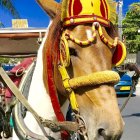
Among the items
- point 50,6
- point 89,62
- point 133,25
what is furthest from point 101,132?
point 133,25

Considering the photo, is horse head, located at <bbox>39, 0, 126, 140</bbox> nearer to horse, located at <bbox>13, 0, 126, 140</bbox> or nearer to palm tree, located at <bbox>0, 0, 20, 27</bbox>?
horse, located at <bbox>13, 0, 126, 140</bbox>

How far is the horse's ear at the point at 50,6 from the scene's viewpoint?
295 cm

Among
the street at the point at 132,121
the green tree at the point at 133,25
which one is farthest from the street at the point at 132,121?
the green tree at the point at 133,25

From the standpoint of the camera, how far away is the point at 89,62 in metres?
2.73

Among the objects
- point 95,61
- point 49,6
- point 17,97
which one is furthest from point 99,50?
point 17,97

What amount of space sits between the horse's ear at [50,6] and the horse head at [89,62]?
0.11 ft

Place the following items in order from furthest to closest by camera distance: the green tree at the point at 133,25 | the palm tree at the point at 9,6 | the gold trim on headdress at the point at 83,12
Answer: the green tree at the point at 133,25 → the palm tree at the point at 9,6 → the gold trim on headdress at the point at 83,12

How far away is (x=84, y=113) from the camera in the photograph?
8.83ft

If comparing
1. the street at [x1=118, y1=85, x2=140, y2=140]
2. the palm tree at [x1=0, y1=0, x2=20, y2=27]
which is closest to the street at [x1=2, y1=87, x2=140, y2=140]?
the street at [x1=118, y1=85, x2=140, y2=140]

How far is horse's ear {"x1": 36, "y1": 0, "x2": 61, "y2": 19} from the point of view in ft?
9.67

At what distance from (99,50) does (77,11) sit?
1.07 ft

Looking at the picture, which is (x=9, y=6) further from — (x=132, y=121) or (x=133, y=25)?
(x=133, y=25)

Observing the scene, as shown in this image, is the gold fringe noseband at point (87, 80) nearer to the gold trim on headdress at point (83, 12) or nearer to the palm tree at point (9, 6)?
the gold trim on headdress at point (83, 12)

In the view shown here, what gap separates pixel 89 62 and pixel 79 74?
103mm
